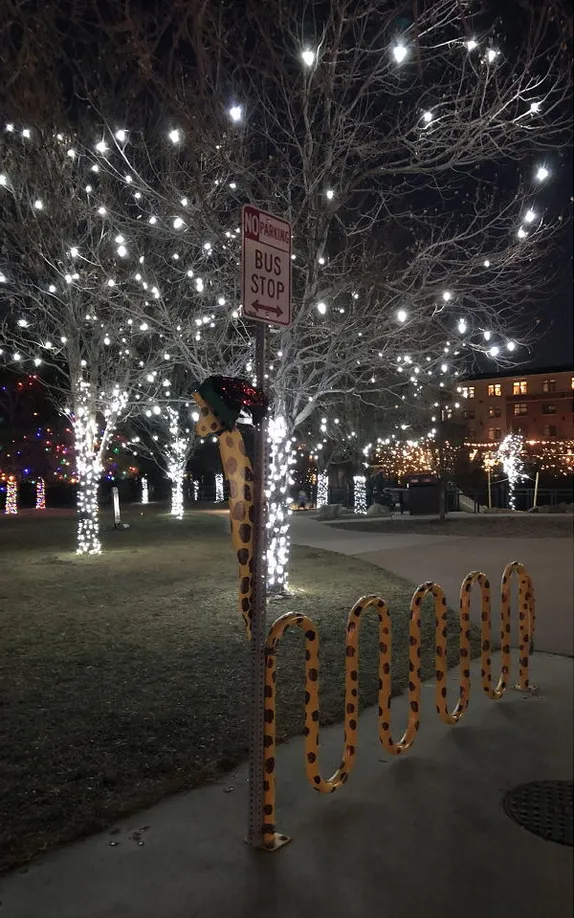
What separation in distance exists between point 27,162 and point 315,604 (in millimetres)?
7866

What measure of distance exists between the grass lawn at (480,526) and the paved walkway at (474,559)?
0.96 metres

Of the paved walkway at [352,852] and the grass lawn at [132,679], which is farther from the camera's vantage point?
the grass lawn at [132,679]

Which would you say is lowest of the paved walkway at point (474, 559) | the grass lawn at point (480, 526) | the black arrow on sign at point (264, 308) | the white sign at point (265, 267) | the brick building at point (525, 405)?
the paved walkway at point (474, 559)

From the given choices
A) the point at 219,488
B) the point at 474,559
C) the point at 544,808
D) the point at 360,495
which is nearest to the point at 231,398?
the point at 544,808

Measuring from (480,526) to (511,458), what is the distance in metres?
10.7

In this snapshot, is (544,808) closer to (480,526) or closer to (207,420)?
(207,420)

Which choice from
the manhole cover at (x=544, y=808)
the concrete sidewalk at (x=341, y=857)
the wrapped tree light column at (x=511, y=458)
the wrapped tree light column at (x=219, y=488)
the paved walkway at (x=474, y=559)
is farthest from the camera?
the wrapped tree light column at (x=219, y=488)

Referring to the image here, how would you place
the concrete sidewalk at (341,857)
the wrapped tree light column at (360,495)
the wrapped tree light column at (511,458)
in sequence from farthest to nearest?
the wrapped tree light column at (511,458), the wrapped tree light column at (360,495), the concrete sidewalk at (341,857)

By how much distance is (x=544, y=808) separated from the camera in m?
3.87

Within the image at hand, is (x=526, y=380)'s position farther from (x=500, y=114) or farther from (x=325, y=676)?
(x=325, y=676)

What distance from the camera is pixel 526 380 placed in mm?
41688

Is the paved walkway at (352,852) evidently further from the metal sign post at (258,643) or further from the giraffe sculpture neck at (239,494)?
the giraffe sculpture neck at (239,494)

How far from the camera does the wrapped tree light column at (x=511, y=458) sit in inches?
1253

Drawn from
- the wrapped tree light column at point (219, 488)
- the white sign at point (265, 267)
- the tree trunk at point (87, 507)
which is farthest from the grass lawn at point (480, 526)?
the wrapped tree light column at point (219, 488)
